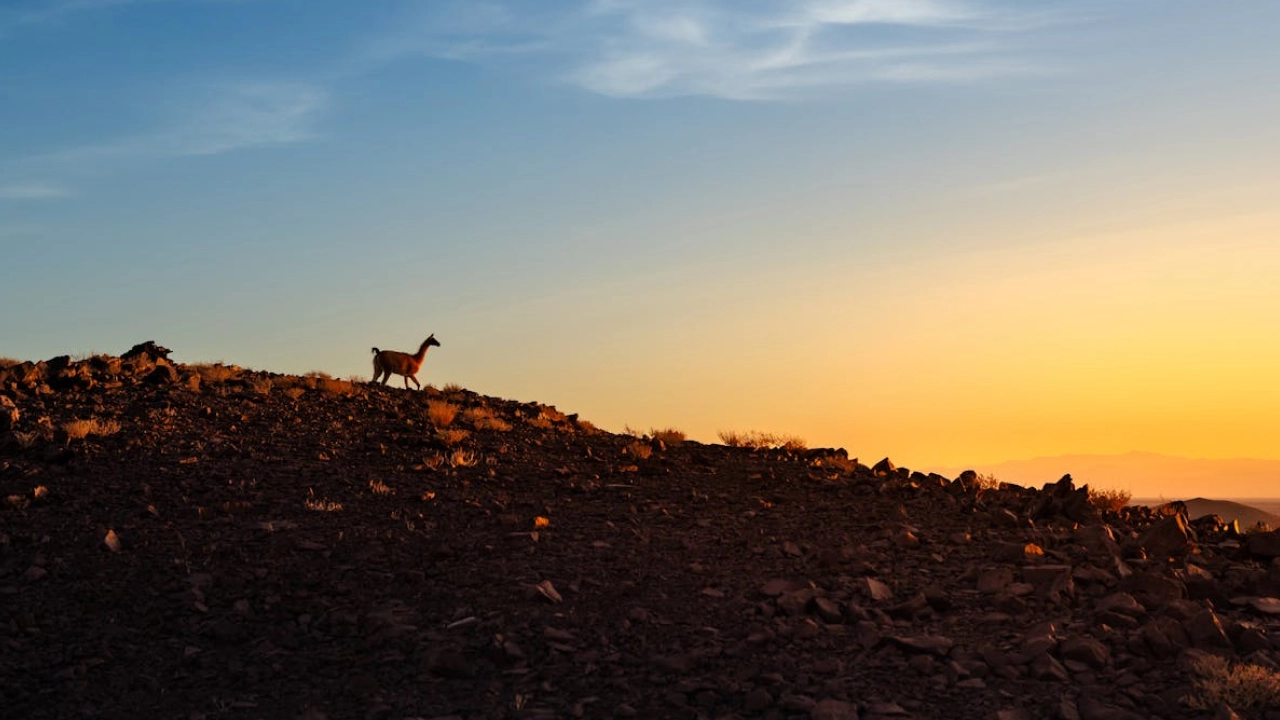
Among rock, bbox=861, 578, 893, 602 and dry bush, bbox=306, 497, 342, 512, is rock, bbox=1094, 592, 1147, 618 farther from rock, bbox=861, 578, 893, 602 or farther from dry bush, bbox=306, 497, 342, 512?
dry bush, bbox=306, 497, 342, 512

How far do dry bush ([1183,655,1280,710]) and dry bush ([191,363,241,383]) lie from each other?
20.1 meters

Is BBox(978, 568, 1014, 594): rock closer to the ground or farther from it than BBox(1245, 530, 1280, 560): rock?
closer to the ground

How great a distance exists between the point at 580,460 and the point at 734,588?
7315 millimetres

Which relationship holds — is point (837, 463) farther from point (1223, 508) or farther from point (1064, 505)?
point (1223, 508)

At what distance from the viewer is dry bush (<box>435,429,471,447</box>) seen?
71.3 ft

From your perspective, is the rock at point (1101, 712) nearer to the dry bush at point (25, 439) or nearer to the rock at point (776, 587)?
the rock at point (776, 587)

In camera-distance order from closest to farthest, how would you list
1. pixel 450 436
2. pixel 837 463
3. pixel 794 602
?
1. pixel 794 602
2. pixel 450 436
3. pixel 837 463

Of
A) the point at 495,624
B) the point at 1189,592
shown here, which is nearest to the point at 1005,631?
the point at 1189,592

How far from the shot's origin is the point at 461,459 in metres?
20.4

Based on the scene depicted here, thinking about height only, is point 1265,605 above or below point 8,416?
below

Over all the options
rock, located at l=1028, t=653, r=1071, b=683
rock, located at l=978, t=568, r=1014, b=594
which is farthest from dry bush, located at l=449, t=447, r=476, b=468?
rock, located at l=1028, t=653, r=1071, b=683

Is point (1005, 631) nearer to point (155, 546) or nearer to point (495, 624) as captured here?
point (495, 624)

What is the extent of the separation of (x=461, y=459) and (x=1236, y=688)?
12656 mm

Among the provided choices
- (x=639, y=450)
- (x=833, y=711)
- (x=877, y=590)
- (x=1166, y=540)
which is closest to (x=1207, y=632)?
(x=877, y=590)
